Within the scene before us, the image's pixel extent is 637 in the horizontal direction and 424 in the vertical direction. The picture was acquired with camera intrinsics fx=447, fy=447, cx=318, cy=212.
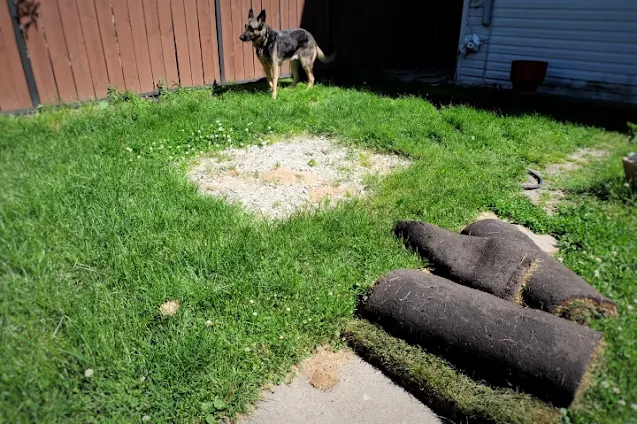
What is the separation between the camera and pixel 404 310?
2.63 m

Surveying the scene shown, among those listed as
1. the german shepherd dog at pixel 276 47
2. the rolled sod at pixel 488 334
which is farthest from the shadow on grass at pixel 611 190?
the german shepherd dog at pixel 276 47

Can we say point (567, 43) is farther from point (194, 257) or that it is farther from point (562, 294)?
point (194, 257)

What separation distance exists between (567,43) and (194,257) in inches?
322

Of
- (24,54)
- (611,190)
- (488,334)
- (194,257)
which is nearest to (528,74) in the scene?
(611,190)

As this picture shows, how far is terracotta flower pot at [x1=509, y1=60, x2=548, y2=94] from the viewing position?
7.80 meters

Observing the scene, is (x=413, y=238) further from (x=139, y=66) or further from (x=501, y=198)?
(x=139, y=66)

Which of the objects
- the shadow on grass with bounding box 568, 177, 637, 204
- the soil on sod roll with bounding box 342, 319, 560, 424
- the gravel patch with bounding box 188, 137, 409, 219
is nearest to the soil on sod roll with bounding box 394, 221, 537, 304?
the soil on sod roll with bounding box 342, 319, 560, 424

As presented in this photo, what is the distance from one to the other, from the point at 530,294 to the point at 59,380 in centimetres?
267

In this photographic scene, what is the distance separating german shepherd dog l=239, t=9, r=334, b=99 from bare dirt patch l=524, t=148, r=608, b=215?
4.45 m

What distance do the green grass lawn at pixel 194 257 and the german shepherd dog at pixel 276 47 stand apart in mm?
2106

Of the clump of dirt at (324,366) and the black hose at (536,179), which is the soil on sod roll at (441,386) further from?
the black hose at (536,179)

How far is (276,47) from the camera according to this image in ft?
24.9

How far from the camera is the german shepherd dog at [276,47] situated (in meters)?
7.21

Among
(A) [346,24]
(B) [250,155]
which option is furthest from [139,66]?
(A) [346,24]
